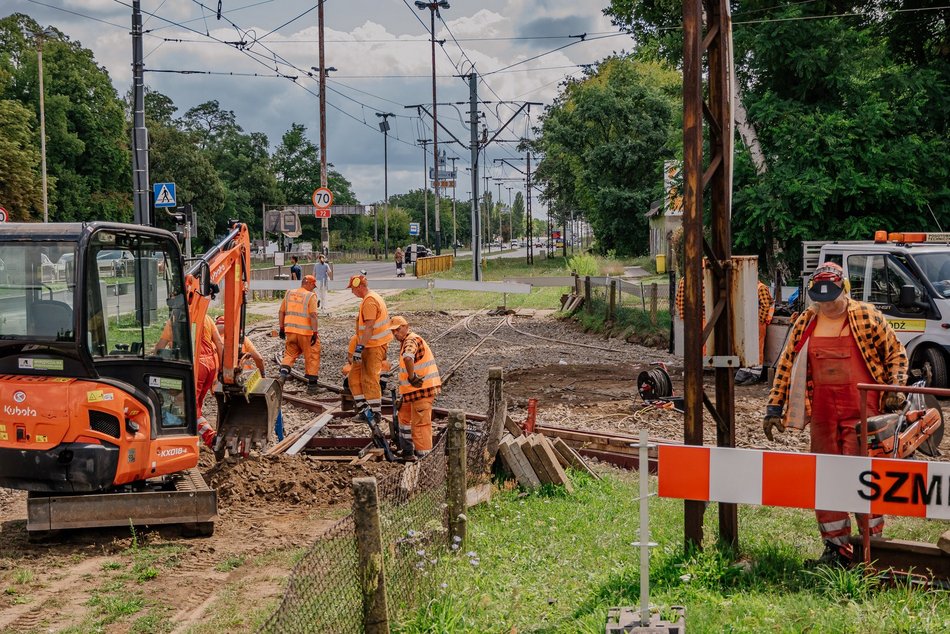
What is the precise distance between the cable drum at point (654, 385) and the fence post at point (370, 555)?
31.9ft

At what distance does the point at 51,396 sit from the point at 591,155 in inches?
1847

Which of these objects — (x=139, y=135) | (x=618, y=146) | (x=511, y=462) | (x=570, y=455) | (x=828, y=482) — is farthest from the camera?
(x=618, y=146)

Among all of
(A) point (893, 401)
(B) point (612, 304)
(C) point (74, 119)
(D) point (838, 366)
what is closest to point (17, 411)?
(D) point (838, 366)

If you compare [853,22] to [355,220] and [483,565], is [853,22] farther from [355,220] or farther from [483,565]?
[355,220]

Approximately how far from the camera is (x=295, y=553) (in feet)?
27.0

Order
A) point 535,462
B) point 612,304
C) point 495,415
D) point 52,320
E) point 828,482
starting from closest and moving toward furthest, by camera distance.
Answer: point 828,482 → point 52,320 → point 535,462 → point 495,415 → point 612,304

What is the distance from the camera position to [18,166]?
5078cm

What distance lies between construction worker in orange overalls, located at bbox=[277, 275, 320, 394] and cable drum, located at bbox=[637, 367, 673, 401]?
5.52m

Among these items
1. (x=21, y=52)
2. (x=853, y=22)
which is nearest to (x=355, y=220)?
(x=21, y=52)

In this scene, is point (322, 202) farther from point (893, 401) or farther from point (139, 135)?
point (893, 401)

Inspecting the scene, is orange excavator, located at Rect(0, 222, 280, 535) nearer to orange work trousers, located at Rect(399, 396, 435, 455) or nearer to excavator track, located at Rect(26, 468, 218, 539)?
excavator track, located at Rect(26, 468, 218, 539)

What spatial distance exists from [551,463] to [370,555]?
4.60 m

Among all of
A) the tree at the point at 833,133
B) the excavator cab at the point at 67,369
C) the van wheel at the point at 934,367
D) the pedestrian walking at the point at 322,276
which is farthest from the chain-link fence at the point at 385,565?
the pedestrian walking at the point at 322,276

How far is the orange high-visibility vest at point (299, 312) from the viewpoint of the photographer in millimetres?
16812
